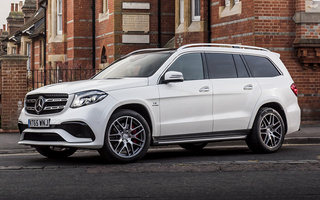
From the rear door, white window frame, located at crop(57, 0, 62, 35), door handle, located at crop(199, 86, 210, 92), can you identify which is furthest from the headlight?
white window frame, located at crop(57, 0, 62, 35)

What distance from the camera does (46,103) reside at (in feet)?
29.7

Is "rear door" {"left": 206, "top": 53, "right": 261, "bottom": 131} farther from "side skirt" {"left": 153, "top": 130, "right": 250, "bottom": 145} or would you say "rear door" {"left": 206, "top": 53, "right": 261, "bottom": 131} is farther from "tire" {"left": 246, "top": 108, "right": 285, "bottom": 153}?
"tire" {"left": 246, "top": 108, "right": 285, "bottom": 153}

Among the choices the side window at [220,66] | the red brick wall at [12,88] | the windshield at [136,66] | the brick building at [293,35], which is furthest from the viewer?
the brick building at [293,35]

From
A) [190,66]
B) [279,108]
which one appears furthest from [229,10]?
[190,66]

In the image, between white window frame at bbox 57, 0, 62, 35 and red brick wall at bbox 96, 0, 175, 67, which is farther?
white window frame at bbox 57, 0, 62, 35

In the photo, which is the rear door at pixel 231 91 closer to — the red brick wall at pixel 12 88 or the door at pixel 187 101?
the door at pixel 187 101

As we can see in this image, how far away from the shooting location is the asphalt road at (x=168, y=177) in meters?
6.68

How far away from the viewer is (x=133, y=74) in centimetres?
968

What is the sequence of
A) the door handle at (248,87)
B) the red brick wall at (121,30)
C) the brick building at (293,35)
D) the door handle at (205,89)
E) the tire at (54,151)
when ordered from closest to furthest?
the door handle at (205,89)
the tire at (54,151)
the door handle at (248,87)
the brick building at (293,35)
the red brick wall at (121,30)

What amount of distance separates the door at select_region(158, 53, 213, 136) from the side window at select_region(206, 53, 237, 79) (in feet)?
0.61

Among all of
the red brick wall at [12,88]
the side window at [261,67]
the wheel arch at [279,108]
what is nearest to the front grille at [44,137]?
the side window at [261,67]

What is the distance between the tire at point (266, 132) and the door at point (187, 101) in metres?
0.88

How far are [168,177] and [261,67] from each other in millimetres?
3718

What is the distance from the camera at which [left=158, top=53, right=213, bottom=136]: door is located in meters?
9.39
